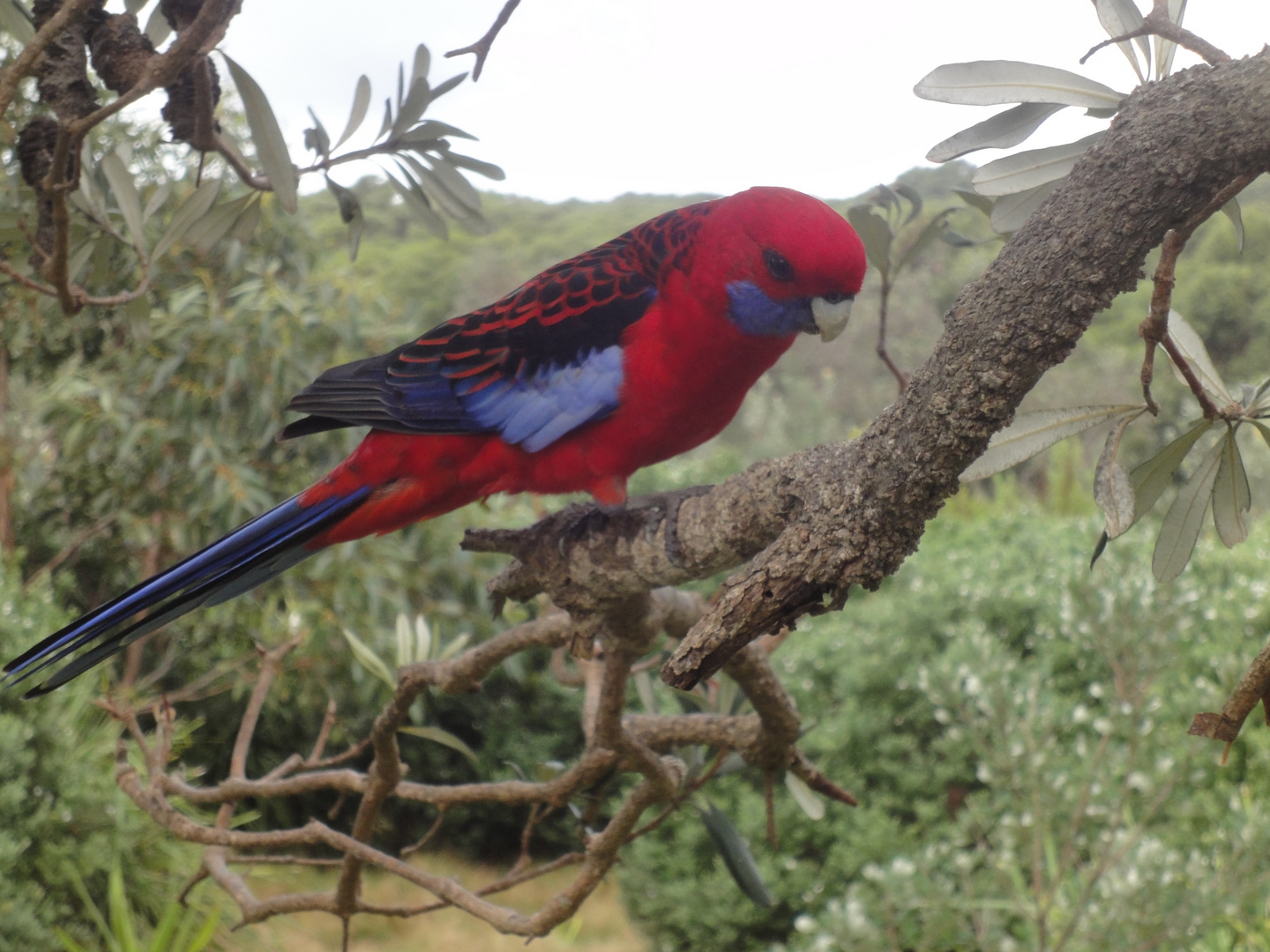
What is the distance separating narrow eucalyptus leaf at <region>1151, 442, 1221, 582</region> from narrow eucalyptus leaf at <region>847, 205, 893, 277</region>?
383 millimetres

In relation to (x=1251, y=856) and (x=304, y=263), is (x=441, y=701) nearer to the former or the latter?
(x=304, y=263)

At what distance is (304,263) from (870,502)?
2922 mm

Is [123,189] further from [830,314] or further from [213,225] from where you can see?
[830,314]

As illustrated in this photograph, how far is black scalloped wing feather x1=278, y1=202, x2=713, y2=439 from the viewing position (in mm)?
1012

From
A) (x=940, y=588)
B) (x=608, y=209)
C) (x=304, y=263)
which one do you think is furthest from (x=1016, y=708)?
(x=608, y=209)

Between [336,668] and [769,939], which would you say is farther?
[336,668]

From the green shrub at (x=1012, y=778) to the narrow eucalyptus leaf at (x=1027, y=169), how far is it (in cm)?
134

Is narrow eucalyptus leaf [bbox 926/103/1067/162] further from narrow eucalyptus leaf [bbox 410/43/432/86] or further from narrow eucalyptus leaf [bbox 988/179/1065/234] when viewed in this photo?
narrow eucalyptus leaf [bbox 410/43/432/86]

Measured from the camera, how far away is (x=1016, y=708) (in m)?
2.25

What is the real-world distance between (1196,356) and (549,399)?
0.59m

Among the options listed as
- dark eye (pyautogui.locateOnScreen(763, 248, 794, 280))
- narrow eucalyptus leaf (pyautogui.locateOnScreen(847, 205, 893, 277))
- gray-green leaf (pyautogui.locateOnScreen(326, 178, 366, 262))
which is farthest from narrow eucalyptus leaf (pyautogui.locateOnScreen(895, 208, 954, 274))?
gray-green leaf (pyautogui.locateOnScreen(326, 178, 366, 262))

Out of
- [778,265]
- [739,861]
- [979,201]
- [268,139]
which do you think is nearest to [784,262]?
[778,265]

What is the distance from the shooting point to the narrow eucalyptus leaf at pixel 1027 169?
25.0 inches

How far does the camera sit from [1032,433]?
1.99ft
